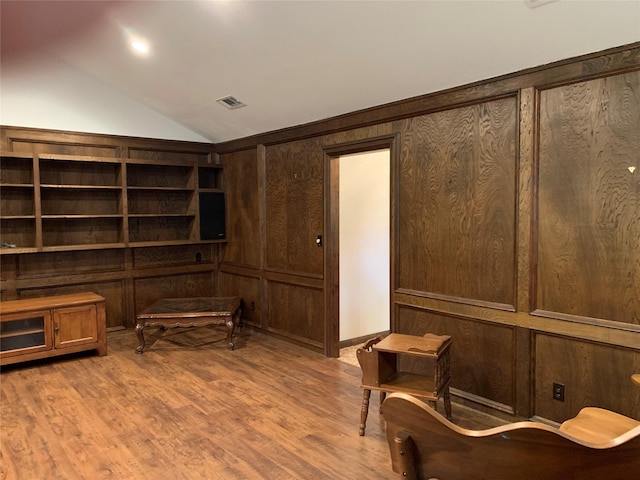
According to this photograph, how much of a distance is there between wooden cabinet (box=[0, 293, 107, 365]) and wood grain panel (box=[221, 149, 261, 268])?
1694mm

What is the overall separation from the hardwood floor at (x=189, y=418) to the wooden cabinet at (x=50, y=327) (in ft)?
0.51

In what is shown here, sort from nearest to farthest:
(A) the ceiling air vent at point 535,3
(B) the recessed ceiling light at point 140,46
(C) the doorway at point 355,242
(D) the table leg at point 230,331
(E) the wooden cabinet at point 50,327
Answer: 1. (A) the ceiling air vent at point 535,3
2. (B) the recessed ceiling light at point 140,46
3. (E) the wooden cabinet at point 50,327
4. (C) the doorway at point 355,242
5. (D) the table leg at point 230,331

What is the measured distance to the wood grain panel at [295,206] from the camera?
457 centimetres

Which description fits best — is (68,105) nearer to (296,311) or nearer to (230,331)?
(230,331)

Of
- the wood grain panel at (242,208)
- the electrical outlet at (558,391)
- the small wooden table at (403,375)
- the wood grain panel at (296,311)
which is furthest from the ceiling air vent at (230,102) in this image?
the electrical outlet at (558,391)

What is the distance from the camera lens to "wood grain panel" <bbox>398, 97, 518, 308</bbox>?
9.98 feet

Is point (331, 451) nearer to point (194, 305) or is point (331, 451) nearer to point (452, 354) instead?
point (452, 354)

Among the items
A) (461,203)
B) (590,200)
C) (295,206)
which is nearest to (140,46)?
(295,206)

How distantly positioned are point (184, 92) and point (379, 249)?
2624 millimetres

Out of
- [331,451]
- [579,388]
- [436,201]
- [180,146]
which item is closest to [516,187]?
[436,201]

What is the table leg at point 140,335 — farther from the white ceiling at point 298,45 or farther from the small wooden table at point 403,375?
the small wooden table at point 403,375

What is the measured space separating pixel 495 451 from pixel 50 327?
4.42m

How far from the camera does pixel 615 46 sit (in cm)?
246

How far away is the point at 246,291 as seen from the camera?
5.64m
